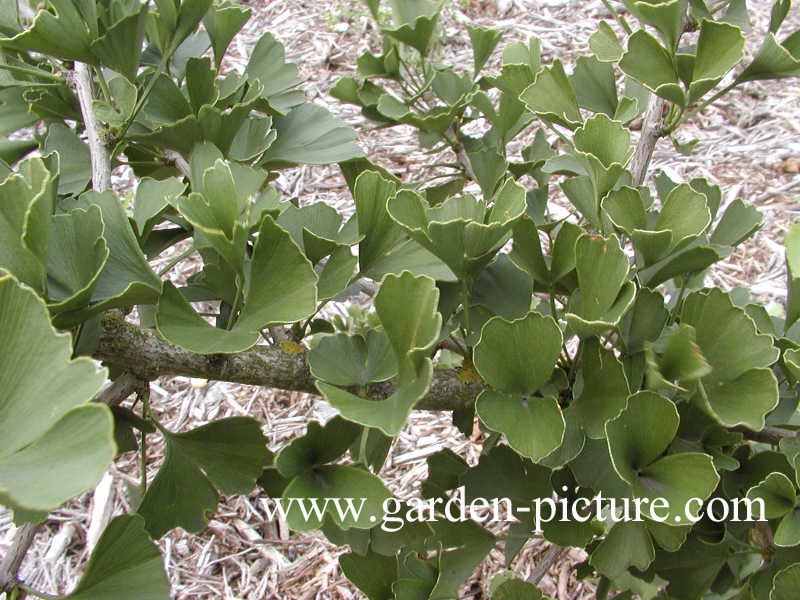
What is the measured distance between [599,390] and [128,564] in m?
0.38

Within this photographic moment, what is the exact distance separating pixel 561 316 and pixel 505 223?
0.97 feet

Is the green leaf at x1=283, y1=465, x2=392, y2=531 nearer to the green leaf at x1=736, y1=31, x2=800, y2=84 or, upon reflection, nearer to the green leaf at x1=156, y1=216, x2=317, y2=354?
the green leaf at x1=156, y1=216, x2=317, y2=354

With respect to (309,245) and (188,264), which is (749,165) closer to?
(188,264)

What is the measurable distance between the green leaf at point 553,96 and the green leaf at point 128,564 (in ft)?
1.60

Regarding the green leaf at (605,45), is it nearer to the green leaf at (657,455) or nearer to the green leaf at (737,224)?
the green leaf at (737,224)

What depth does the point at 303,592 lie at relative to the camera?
1.41 m

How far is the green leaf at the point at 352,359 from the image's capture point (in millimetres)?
570

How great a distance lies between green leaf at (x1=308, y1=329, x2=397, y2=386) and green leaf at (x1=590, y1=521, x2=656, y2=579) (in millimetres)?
260

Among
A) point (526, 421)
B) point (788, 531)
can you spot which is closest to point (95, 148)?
point (526, 421)

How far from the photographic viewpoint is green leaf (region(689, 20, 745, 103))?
62 cm

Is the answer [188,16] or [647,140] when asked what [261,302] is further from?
[647,140]

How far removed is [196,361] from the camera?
0.62 meters

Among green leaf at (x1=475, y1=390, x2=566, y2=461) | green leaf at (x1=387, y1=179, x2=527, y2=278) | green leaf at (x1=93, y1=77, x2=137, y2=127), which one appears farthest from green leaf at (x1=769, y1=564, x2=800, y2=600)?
green leaf at (x1=93, y1=77, x2=137, y2=127)

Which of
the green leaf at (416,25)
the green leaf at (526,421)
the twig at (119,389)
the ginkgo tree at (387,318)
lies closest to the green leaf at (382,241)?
the ginkgo tree at (387,318)
